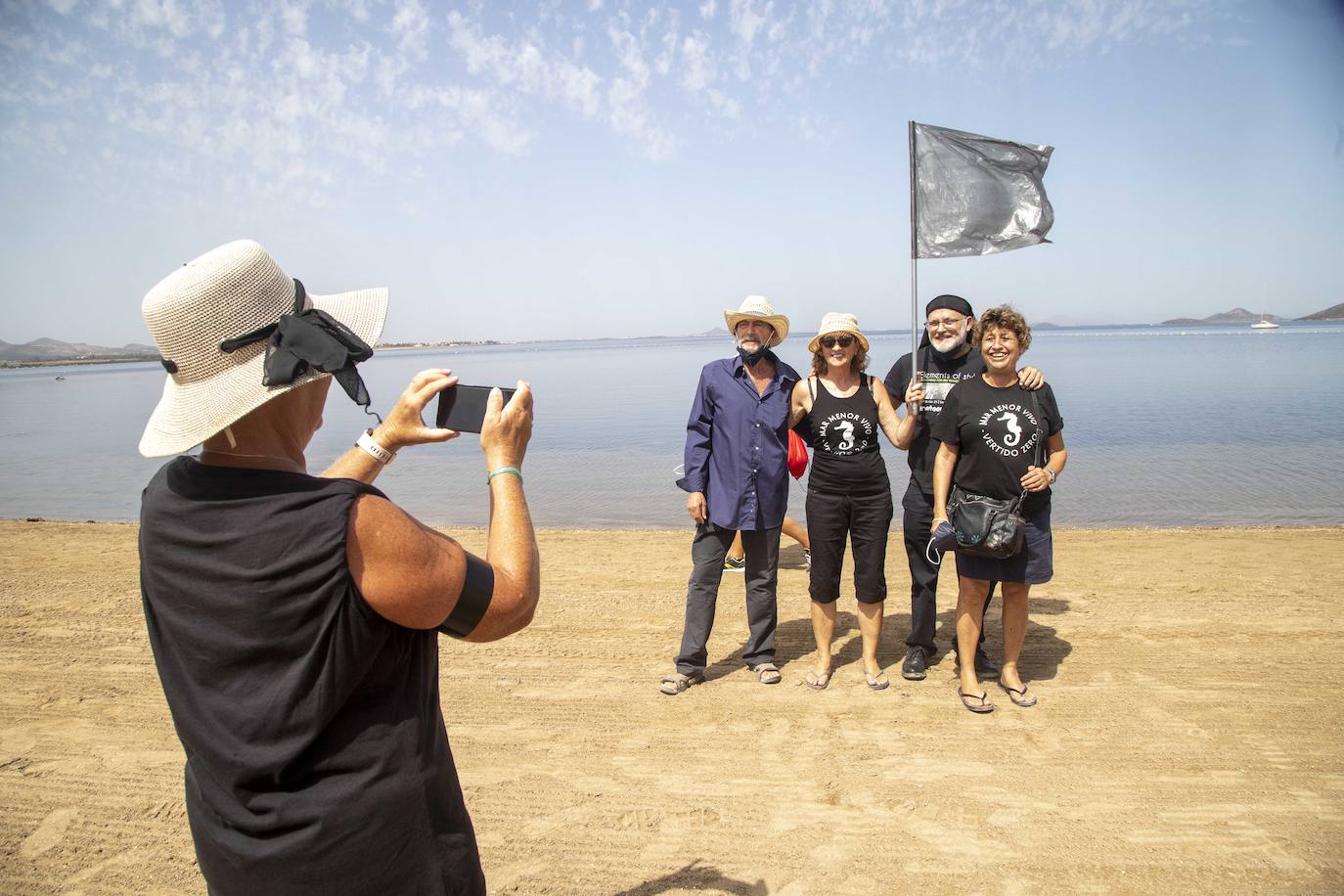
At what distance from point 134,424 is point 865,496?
24.2m

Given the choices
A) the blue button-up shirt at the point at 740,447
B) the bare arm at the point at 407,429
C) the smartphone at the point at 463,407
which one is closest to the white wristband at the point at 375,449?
the bare arm at the point at 407,429

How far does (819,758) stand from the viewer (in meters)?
3.76

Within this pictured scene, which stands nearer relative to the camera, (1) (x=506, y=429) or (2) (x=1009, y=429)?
(1) (x=506, y=429)

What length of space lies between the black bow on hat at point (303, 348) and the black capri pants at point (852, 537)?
3.59m

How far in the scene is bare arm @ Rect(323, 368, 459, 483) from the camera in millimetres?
1633

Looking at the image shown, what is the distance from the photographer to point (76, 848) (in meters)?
3.24

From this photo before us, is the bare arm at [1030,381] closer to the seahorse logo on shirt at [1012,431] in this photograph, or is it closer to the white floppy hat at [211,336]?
the seahorse logo on shirt at [1012,431]

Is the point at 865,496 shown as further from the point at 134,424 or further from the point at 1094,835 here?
the point at 134,424

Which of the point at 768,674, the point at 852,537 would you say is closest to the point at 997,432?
the point at 852,537

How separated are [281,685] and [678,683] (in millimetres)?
3485

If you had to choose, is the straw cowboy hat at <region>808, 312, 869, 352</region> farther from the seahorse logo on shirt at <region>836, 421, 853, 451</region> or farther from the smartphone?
the smartphone

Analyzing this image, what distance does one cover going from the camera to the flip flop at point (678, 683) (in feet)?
14.8

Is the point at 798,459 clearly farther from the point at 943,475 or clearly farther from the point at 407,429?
the point at 407,429

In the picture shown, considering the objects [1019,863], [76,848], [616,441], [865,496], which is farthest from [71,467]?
[1019,863]
